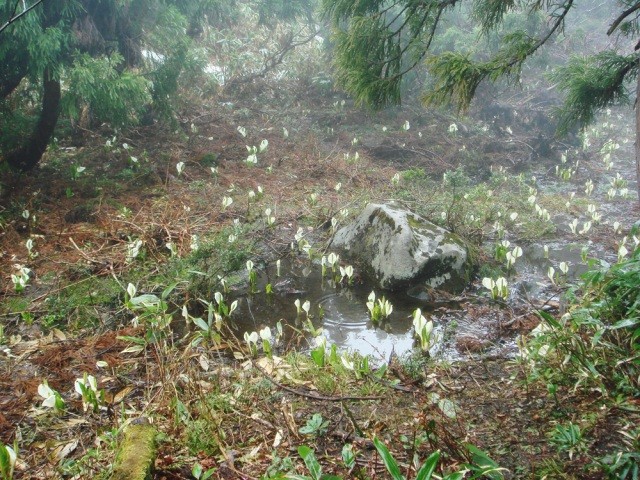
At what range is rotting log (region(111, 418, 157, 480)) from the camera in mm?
1738

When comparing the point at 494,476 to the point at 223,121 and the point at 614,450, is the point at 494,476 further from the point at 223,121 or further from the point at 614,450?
the point at 223,121

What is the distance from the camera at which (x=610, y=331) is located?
8.54 feet

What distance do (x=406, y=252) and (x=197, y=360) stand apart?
9.36 ft

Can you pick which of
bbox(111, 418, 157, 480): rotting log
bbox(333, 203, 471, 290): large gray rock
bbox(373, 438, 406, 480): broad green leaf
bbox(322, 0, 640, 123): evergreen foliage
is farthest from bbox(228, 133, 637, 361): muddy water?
bbox(322, 0, 640, 123): evergreen foliage

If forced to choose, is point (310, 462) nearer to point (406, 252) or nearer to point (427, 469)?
point (427, 469)

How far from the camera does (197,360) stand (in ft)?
10.8

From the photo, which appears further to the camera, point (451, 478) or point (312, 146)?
point (312, 146)

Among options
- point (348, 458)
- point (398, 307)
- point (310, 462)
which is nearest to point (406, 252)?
point (398, 307)

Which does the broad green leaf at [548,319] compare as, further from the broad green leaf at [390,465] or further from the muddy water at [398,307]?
the broad green leaf at [390,465]

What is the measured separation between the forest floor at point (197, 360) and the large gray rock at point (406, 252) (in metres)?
0.61

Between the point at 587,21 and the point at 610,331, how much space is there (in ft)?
83.9

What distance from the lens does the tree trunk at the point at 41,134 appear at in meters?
6.80

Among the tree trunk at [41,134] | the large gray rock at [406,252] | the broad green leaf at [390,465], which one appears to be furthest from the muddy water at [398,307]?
the tree trunk at [41,134]

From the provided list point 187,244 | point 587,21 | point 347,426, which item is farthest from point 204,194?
point 587,21
